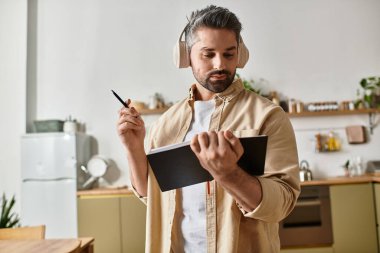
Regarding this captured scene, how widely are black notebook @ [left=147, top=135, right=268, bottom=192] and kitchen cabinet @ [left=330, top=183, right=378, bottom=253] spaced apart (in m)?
3.41

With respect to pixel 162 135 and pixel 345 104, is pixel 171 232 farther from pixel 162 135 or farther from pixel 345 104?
pixel 345 104

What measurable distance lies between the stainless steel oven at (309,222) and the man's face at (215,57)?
122 inches

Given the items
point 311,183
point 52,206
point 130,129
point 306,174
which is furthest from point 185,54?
point 52,206

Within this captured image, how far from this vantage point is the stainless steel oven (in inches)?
152

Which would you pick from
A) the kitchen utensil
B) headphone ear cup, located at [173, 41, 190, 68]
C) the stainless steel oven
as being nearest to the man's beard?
headphone ear cup, located at [173, 41, 190, 68]

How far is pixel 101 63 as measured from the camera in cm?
491

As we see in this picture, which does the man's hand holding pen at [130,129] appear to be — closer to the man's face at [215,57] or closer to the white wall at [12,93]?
the man's face at [215,57]

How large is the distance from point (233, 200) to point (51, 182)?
11.8 ft

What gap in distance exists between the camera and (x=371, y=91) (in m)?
4.63

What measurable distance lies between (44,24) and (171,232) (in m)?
4.69

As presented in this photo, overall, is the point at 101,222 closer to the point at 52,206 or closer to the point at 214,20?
the point at 52,206

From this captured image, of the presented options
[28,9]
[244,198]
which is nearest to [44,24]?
[28,9]

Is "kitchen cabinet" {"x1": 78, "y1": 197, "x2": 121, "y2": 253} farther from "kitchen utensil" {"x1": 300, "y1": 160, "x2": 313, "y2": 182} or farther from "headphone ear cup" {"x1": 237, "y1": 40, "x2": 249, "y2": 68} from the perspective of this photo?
"headphone ear cup" {"x1": 237, "y1": 40, "x2": 249, "y2": 68}

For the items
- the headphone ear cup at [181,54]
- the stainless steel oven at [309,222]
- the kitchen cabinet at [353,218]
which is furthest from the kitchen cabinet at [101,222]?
the headphone ear cup at [181,54]
